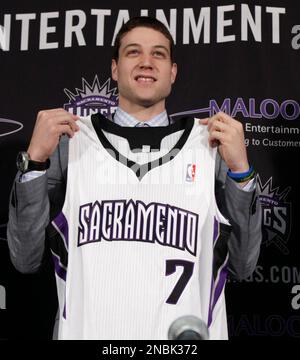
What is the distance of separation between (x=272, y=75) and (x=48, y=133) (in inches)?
35.1

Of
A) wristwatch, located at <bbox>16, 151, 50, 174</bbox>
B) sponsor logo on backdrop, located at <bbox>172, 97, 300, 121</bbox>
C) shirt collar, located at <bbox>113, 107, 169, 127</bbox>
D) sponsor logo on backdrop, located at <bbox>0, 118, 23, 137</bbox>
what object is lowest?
wristwatch, located at <bbox>16, 151, 50, 174</bbox>

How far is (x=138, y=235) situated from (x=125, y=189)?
113 mm

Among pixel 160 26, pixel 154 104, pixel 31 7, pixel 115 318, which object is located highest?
pixel 31 7

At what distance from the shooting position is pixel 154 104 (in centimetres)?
151

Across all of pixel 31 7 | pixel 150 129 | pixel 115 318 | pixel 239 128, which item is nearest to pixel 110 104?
pixel 31 7

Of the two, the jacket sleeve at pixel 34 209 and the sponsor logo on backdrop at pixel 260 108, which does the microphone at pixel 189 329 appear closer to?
the jacket sleeve at pixel 34 209

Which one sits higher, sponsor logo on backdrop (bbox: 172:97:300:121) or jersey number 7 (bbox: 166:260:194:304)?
sponsor logo on backdrop (bbox: 172:97:300:121)

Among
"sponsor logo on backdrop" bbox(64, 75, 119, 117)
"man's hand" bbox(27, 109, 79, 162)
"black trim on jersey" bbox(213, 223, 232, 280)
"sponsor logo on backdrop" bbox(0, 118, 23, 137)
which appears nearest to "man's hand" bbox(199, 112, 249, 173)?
"black trim on jersey" bbox(213, 223, 232, 280)

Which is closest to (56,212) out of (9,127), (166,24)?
(9,127)

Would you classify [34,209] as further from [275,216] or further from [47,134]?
[275,216]

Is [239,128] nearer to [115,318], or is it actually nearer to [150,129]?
[150,129]

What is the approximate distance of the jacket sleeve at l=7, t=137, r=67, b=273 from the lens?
1.34 metres

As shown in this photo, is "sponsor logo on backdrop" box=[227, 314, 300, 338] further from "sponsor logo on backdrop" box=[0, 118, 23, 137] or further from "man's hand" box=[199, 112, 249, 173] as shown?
"sponsor logo on backdrop" box=[0, 118, 23, 137]

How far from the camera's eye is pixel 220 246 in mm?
1414
